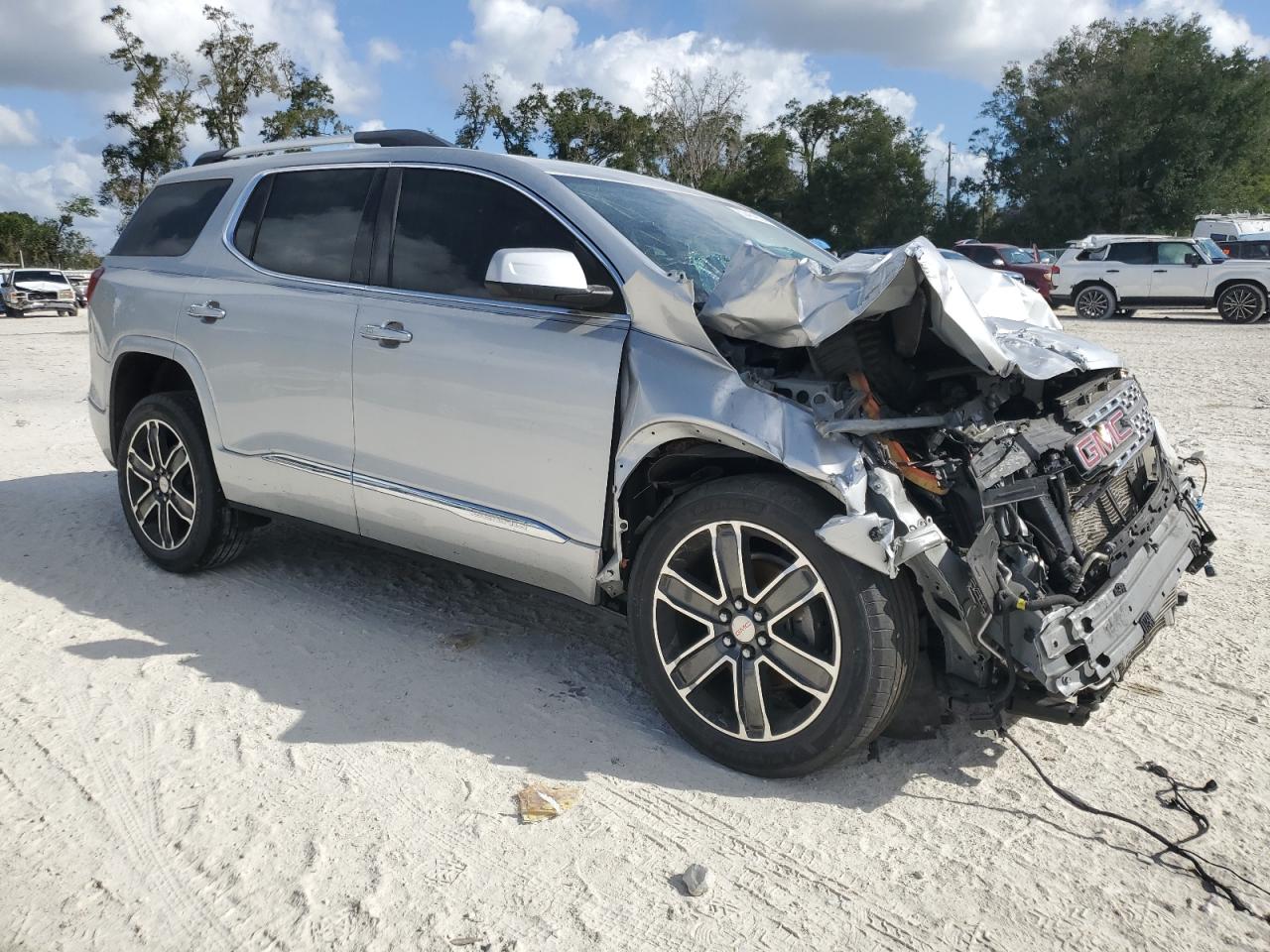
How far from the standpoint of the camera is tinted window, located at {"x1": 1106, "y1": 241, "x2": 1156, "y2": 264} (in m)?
21.7

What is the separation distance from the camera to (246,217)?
4.79 meters

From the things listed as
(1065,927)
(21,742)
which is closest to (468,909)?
(1065,927)

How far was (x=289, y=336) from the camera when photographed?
432 centimetres

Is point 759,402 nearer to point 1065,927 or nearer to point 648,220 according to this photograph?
point 648,220

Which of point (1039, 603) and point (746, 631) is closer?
point (1039, 603)

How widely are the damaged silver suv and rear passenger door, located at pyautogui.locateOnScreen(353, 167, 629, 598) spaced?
11 mm

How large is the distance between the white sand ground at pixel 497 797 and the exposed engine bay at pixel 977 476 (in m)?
0.45

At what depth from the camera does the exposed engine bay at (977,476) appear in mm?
2934

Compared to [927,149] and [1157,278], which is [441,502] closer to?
[1157,278]

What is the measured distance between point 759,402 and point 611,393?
523 mm

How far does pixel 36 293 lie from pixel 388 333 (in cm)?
3324

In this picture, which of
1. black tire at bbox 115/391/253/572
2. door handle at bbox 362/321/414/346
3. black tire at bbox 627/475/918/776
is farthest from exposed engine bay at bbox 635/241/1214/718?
black tire at bbox 115/391/253/572

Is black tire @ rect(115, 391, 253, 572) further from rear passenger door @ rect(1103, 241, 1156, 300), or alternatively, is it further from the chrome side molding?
rear passenger door @ rect(1103, 241, 1156, 300)

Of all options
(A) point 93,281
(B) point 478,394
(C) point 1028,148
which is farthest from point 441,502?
(C) point 1028,148
